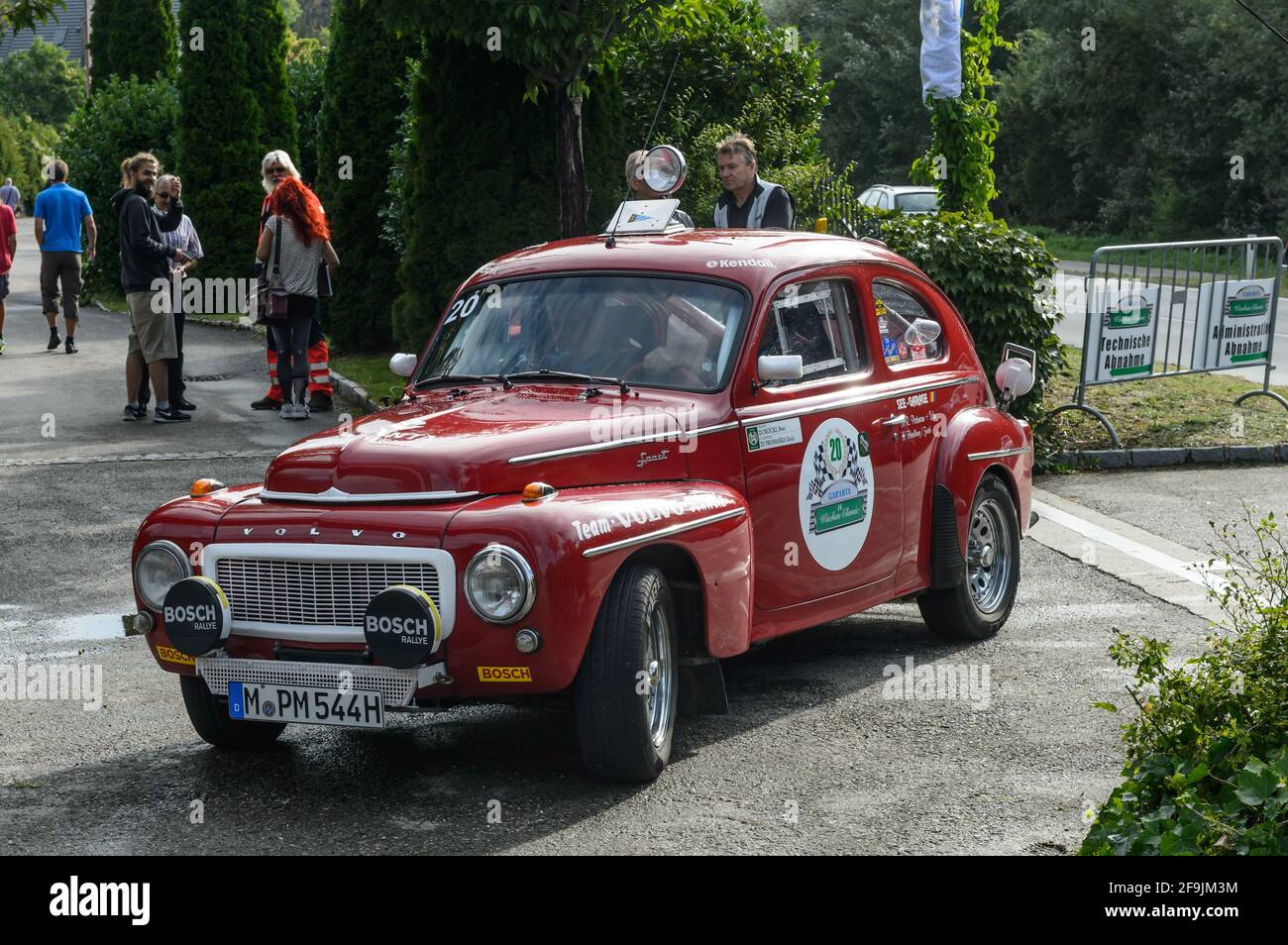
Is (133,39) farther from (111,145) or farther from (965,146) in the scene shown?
(965,146)

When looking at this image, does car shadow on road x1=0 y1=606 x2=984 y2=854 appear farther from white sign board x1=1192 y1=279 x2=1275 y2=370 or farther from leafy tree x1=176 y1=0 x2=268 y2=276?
leafy tree x1=176 y1=0 x2=268 y2=276

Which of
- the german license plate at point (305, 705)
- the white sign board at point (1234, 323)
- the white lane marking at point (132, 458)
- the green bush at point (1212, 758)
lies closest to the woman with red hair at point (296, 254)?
the white lane marking at point (132, 458)

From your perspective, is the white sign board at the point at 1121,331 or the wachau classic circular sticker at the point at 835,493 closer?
the wachau classic circular sticker at the point at 835,493

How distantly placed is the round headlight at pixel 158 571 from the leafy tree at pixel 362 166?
41.8 feet

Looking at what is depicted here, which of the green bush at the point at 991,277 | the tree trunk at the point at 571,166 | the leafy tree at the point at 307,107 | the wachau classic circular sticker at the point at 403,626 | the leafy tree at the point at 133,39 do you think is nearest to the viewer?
the wachau classic circular sticker at the point at 403,626

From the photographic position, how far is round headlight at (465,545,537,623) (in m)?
5.21

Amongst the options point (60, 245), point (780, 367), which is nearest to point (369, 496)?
point (780, 367)

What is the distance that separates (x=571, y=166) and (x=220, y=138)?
11777 mm

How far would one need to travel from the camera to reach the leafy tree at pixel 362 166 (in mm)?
18422

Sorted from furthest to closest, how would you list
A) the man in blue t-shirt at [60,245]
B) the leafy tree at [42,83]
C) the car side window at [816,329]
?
the leafy tree at [42,83] → the man in blue t-shirt at [60,245] → the car side window at [816,329]

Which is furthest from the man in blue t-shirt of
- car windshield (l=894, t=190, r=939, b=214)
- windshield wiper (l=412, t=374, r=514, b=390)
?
car windshield (l=894, t=190, r=939, b=214)

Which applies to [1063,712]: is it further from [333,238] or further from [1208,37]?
[1208,37]

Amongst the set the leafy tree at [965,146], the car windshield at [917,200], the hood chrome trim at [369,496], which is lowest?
the hood chrome trim at [369,496]

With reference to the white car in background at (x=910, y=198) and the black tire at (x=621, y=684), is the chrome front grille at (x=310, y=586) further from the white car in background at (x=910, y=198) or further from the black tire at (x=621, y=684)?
the white car in background at (x=910, y=198)
